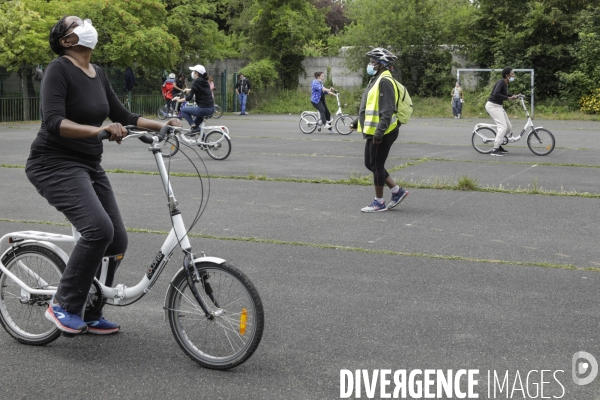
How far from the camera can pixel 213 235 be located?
884 centimetres

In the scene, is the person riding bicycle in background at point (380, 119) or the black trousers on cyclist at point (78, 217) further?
the person riding bicycle in background at point (380, 119)

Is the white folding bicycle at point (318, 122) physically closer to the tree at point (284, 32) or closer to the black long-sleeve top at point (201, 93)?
the black long-sleeve top at point (201, 93)

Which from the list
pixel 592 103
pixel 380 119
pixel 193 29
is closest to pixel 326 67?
pixel 193 29

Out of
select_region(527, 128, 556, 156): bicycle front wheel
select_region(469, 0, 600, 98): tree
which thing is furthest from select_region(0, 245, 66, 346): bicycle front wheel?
select_region(469, 0, 600, 98): tree

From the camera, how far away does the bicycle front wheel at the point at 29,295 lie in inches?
202

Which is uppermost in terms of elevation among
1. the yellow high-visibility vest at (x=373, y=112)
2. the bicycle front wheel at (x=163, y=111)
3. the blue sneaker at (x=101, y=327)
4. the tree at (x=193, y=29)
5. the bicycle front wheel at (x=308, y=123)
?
the tree at (x=193, y=29)

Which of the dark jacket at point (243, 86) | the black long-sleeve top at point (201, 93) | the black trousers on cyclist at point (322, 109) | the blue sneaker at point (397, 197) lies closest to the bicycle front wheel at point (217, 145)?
the black long-sleeve top at point (201, 93)

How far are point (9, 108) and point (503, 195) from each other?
2336cm

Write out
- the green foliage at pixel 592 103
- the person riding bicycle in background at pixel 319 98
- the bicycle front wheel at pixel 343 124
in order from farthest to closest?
the green foliage at pixel 592 103
the person riding bicycle in background at pixel 319 98
the bicycle front wheel at pixel 343 124

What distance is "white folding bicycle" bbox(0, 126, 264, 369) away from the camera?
4609 millimetres

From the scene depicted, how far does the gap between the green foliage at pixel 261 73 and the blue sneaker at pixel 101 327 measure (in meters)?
36.0

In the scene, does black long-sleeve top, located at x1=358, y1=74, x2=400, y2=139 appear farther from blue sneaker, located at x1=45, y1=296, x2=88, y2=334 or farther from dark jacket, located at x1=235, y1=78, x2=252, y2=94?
dark jacket, located at x1=235, y1=78, x2=252, y2=94

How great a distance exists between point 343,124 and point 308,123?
1027mm

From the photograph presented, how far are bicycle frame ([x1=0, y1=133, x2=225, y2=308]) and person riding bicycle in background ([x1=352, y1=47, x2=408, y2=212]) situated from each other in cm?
570
